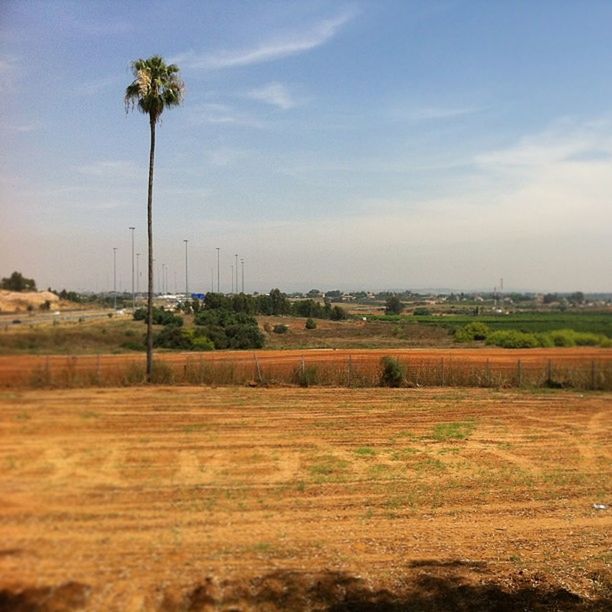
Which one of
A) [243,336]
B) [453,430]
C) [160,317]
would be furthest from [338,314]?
[160,317]

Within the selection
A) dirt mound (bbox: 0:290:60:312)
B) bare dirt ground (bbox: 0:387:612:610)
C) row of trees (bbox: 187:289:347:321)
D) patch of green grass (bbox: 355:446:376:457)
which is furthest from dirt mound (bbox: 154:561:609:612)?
row of trees (bbox: 187:289:347:321)

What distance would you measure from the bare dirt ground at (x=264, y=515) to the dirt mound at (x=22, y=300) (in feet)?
2.24

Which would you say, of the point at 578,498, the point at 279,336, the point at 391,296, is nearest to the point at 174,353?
the point at 578,498

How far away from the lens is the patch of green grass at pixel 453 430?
41.9 ft

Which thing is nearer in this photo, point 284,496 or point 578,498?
point 284,496

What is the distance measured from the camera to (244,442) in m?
5.75

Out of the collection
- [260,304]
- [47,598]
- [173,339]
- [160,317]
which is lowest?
[47,598]

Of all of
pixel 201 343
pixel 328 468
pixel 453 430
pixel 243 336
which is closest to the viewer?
pixel 328 468

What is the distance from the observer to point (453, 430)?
45.2 ft

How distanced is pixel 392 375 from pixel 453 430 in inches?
387

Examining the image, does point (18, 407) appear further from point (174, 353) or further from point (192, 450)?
point (174, 353)

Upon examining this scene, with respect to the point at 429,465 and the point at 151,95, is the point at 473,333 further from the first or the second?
the point at 151,95

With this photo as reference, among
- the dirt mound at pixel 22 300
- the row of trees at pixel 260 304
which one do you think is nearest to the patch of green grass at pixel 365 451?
the row of trees at pixel 260 304

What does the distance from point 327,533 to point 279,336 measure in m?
10.7
